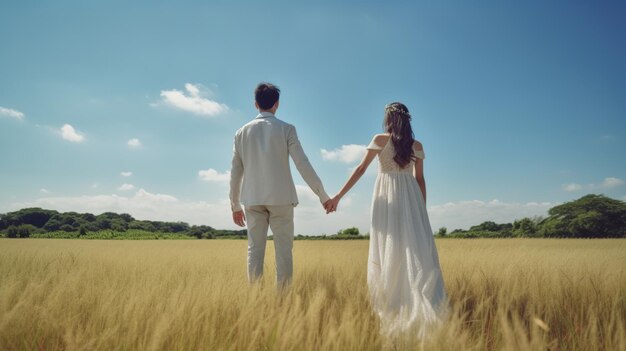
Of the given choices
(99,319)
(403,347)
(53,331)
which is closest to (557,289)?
(403,347)

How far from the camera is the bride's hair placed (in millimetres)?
4023

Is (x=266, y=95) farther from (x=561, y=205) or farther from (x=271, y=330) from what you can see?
(x=561, y=205)

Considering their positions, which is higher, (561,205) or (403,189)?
(561,205)

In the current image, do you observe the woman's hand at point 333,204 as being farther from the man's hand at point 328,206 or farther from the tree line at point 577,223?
the tree line at point 577,223

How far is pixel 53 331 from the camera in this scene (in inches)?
107

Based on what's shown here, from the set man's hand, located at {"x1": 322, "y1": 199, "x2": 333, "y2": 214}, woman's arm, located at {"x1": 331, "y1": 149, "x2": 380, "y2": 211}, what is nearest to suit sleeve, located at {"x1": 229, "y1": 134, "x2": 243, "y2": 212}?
man's hand, located at {"x1": 322, "y1": 199, "x2": 333, "y2": 214}

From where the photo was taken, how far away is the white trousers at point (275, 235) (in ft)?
15.1

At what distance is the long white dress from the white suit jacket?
79 cm

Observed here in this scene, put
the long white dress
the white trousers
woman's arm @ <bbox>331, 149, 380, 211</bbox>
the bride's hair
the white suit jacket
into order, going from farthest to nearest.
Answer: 1. the white trousers
2. the white suit jacket
3. woman's arm @ <bbox>331, 149, 380, 211</bbox>
4. the bride's hair
5. the long white dress

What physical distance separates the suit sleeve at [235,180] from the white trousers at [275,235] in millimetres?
297

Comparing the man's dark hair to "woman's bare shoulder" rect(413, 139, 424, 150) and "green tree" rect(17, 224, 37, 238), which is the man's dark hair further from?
"green tree" rect(17, 224, 37, 238)

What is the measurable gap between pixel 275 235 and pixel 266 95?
1809mm

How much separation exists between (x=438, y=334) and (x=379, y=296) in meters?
1.47

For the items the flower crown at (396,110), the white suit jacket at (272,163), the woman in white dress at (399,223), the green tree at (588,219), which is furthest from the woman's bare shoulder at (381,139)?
the green tree at (588,219)
